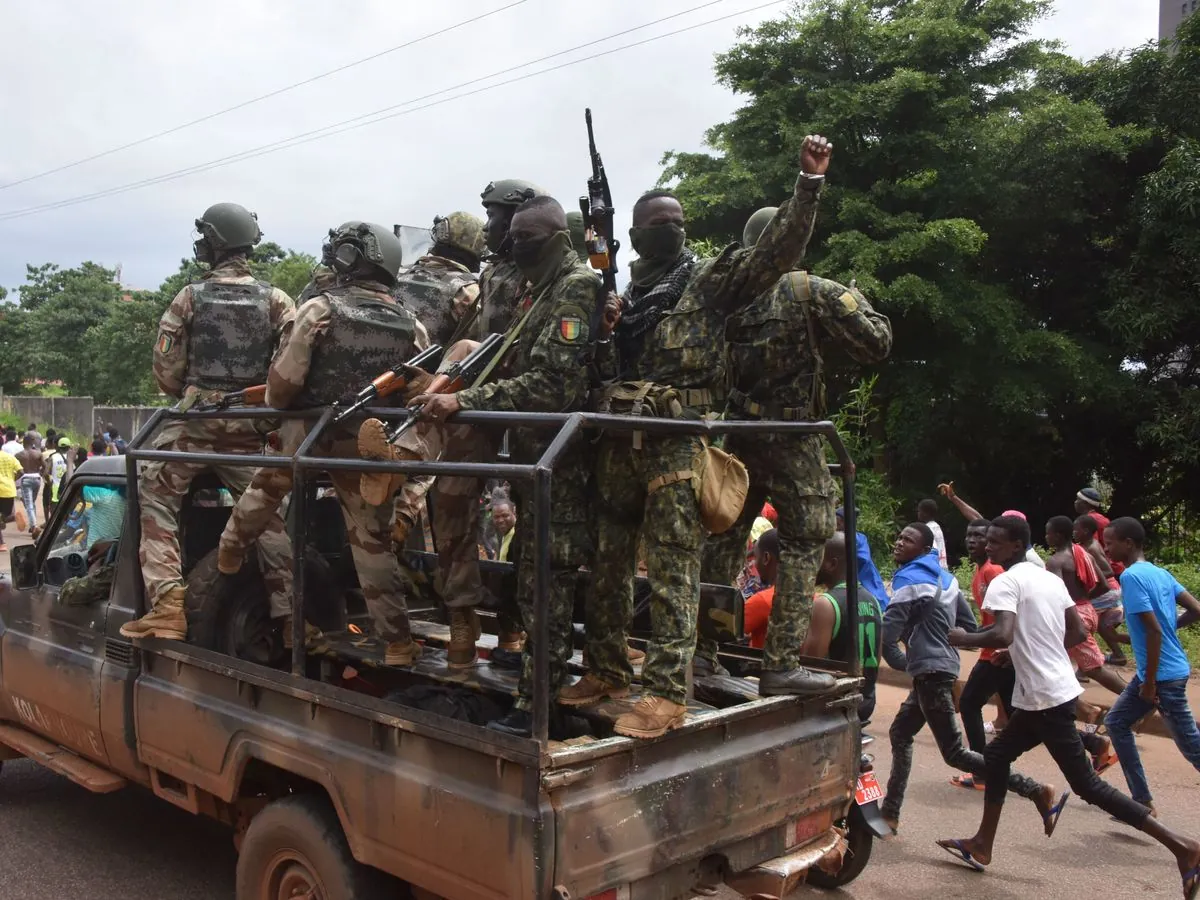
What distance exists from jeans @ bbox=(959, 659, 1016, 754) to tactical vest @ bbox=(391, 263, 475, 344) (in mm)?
3037

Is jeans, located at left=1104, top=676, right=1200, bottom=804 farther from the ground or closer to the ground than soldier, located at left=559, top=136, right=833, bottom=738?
closer to the ground

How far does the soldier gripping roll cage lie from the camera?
3471mm

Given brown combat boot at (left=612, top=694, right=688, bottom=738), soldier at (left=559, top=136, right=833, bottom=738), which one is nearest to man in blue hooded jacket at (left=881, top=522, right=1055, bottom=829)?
soldier at (left=559, top=136, right=833, bottom=738)

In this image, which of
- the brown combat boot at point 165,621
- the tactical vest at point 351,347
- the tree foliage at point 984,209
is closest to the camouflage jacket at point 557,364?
the tactical vest at point 351,347

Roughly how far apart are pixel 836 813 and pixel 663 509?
1.24 meters

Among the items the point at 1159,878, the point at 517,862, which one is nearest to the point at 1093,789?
the point at 1159,878

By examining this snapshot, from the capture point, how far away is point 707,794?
3107 mm

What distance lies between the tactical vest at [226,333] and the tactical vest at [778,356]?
2381 millimetres

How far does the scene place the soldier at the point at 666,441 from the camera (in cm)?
338

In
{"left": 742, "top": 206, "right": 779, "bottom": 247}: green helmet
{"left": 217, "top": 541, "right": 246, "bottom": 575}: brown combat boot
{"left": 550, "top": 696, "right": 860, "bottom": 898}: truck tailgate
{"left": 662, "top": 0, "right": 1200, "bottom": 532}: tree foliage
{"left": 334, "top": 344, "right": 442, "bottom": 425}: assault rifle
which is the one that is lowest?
{"left": 550, "top": 696, "right": 860, "bottom": 898}: truck tailgate

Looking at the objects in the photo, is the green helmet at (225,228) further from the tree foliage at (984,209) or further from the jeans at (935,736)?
the tree foliage at (984,209)

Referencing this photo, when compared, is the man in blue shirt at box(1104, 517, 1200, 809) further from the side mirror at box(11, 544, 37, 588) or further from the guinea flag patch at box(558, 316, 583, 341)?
the side mirror at box(11, 544, 37, 588)

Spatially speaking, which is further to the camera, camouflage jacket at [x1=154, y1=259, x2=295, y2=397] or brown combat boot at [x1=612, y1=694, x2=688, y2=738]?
camouflage jacket at [x1=154, y1=259, x2=295, y2=397]

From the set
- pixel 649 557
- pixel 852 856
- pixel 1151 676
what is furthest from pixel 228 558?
pixel 1151 676
